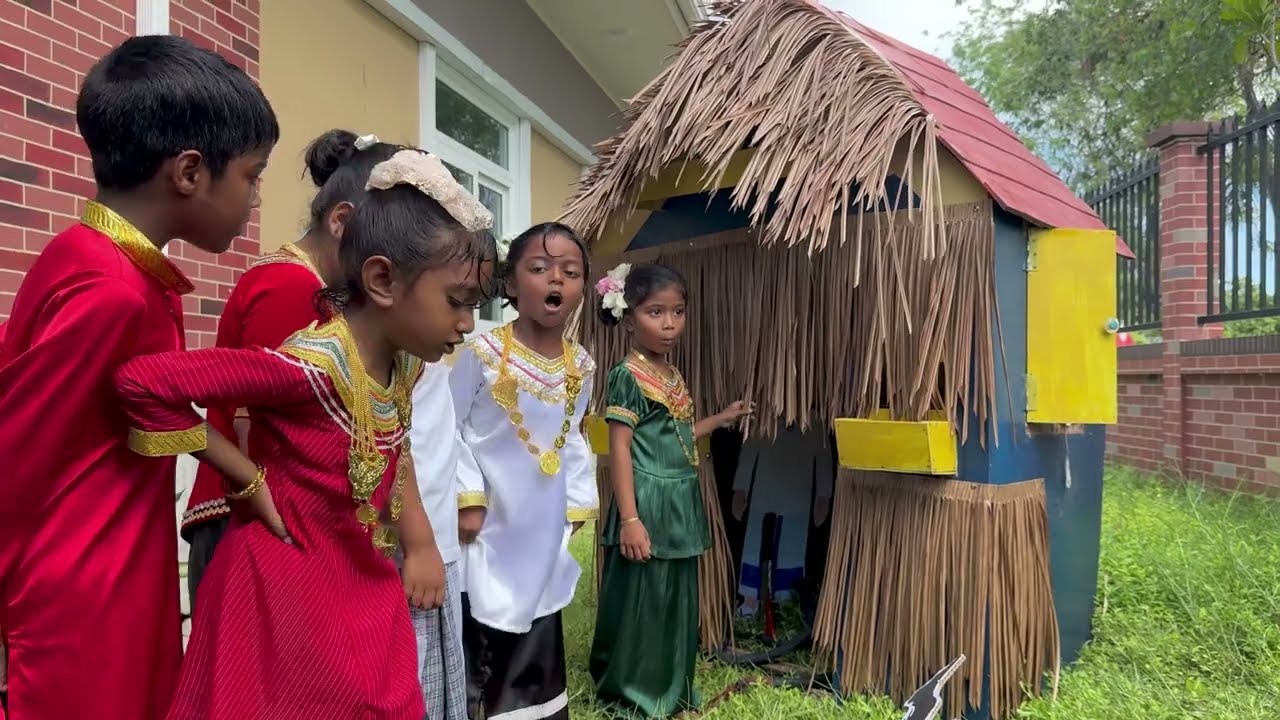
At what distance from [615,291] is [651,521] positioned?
0.81 m

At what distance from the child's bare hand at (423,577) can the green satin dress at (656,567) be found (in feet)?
3.96

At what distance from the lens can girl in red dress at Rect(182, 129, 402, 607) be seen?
1661 mm

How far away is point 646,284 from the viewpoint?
3.01m

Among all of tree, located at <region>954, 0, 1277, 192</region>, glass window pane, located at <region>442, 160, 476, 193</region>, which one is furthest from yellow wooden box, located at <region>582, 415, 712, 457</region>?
tree, located at <region>954, 0, 1277, 192</region>

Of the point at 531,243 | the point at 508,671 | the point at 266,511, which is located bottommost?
the point at 508,671

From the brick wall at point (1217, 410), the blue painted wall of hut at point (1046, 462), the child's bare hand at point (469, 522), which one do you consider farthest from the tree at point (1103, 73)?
the child's bare hand at point (469, 522)

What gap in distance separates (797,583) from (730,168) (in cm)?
196

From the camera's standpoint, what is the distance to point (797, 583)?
4.07 metres

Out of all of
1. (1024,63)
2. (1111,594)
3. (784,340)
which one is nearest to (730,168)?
(784,340)

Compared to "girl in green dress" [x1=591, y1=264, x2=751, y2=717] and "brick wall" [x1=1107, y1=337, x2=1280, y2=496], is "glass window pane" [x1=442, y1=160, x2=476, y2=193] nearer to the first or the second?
"girl in green dress" [x1=591, y1=264, x2=751, y2=717]

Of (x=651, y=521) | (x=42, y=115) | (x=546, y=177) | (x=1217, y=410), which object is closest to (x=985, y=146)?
(x=651, y=521)

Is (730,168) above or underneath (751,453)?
above

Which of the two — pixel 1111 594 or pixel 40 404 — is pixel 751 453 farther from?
pixel 40 404

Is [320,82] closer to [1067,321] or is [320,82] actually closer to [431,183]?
[431,183]
